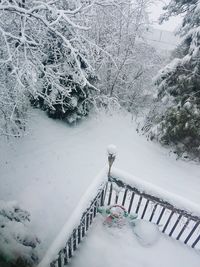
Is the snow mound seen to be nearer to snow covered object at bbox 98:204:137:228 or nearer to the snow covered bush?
snow covered object at bbox 98:204:137:228

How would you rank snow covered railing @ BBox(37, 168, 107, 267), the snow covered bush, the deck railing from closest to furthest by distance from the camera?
snow covered railing @ BBox(37, 168, 107, 267), the deck railing, the snow covered bush

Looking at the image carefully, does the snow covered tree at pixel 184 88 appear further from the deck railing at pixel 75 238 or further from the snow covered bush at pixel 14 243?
the snow covered bush at pixel 14 243

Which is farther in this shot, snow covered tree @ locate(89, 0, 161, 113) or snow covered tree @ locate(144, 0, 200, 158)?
snow covered tree @ locate(89, 0, 161, 113)

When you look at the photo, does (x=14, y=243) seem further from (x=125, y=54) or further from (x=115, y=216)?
(x=125, y=54)

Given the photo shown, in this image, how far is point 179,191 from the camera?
7426 millimetres

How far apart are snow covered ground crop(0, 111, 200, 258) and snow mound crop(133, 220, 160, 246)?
6.99 ft

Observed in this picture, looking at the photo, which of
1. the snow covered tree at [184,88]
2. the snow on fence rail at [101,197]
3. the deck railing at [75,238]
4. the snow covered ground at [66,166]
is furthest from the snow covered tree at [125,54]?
the deck railing at [75,238]

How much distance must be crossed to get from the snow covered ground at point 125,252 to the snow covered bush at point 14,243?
0.84 metres

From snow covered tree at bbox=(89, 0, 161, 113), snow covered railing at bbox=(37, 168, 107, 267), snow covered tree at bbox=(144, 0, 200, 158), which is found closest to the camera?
snow covered railing at bbox=(37, 168, 107, 267)

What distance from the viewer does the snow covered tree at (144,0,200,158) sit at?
23.6 ft

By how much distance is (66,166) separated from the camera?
7762 mm

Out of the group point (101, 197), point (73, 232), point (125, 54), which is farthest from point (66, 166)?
point (125, 54)

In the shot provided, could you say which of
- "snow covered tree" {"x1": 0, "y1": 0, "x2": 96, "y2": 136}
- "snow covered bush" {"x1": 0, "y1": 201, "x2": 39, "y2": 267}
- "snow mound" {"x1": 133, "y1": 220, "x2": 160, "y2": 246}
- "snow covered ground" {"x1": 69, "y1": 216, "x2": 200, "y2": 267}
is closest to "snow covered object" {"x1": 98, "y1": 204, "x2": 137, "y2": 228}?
"snow covered ground" {"x1": 69, "y1": 216, "x2": 200, "y2": 267}

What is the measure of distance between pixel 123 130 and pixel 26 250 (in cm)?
712
